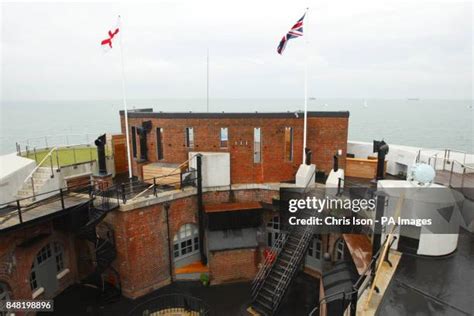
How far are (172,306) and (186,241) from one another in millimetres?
3212

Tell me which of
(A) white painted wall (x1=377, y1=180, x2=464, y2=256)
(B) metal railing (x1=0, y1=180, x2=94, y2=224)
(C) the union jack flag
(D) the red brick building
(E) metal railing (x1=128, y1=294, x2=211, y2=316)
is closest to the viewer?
(A) white painted wall (x1=377, y1=180, x2=464, y2=256)

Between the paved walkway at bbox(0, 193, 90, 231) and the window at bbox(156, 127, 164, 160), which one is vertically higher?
the window at bbox(156, 127, 164, 160)

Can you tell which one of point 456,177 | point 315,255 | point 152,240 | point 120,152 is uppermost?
point 120,152

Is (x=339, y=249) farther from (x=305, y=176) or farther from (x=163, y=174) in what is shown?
(x=163, y=174)

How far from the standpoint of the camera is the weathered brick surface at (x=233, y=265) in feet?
50.2

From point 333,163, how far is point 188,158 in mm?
8122

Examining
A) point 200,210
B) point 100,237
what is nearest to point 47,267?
point 100,237

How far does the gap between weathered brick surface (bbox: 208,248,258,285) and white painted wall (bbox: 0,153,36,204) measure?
9597 millimetres

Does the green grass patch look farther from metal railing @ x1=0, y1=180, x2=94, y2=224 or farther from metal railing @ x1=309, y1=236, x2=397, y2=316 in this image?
metal railing @ x1=309, y1=236, x2=397, y2=316

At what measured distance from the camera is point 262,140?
1627cm

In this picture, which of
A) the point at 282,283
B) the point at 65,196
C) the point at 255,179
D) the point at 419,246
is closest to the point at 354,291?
the point at 419,246

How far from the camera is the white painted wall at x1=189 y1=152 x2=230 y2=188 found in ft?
51.5

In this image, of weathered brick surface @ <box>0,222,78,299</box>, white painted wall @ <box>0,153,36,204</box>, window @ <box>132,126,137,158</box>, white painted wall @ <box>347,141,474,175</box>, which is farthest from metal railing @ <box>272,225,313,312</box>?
white painted wall @ <box>0,153,36,204</box>

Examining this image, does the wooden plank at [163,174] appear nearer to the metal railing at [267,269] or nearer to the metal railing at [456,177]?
the metal railing at [267,269]
